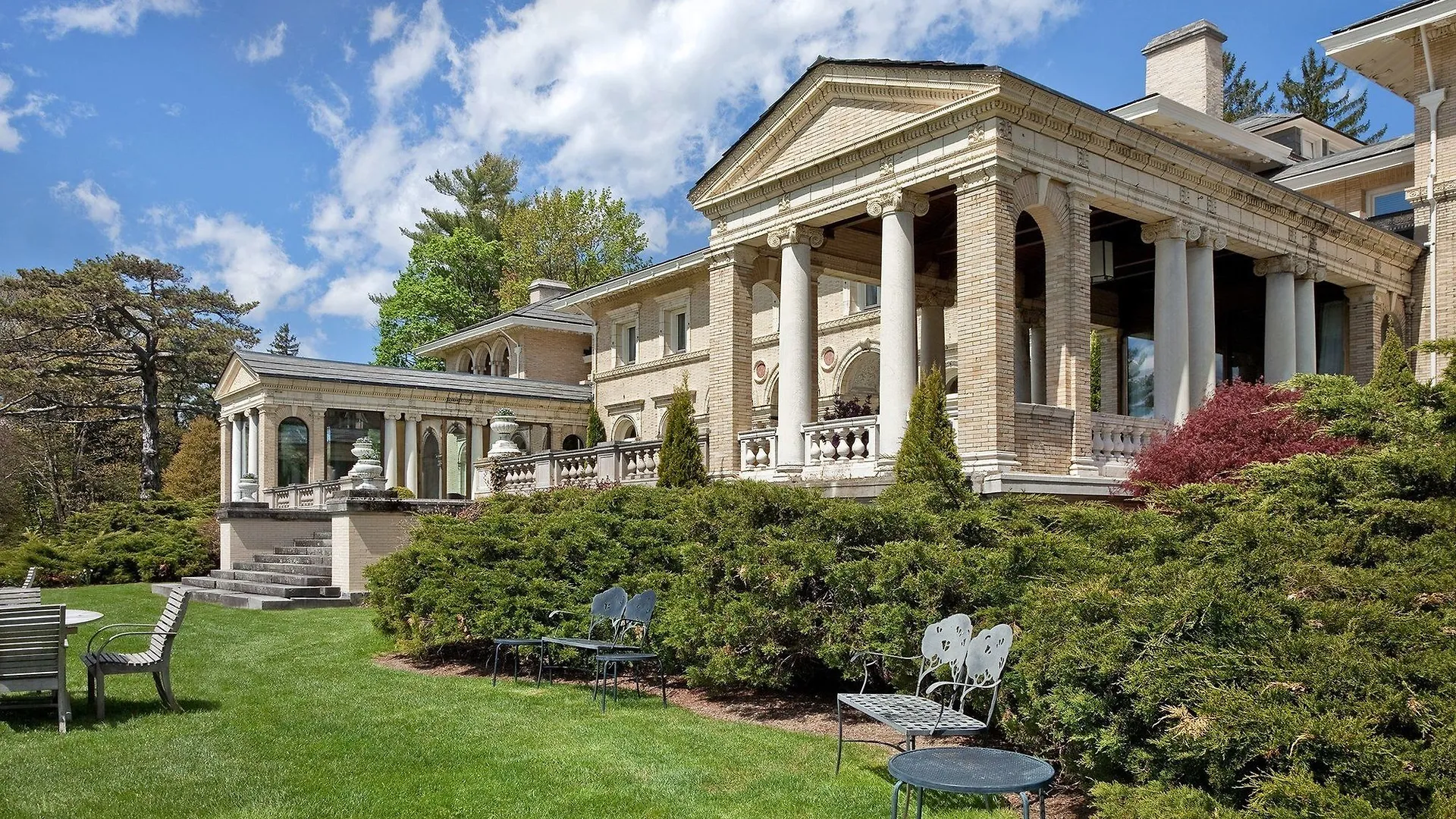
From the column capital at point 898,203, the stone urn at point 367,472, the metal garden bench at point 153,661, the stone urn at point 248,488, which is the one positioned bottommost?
the metal garden bench at point 153,661

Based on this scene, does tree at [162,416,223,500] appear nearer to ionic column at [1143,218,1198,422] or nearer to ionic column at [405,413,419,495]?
ionic column at [405,413,419,495]

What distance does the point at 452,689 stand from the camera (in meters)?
10.5

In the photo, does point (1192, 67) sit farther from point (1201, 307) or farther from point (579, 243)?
point (579, 243)

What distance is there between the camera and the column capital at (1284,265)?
63.5 ft

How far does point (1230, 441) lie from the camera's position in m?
12.2

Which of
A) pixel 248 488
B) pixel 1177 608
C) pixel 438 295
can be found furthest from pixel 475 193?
pixel 1177 608

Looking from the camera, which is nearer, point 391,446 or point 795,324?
point 795,324

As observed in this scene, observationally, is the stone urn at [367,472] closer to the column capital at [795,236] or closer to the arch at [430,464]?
the column capital at [795,236]

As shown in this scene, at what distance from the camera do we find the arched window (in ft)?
110

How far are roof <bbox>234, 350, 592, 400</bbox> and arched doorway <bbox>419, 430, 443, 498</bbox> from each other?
6139mm

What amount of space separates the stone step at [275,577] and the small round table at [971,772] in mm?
17518

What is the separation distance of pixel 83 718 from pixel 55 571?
21200 millimetres

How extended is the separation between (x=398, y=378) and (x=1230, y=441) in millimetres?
27083

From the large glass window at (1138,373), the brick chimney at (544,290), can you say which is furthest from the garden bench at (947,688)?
the brick chimney at (544,290)
